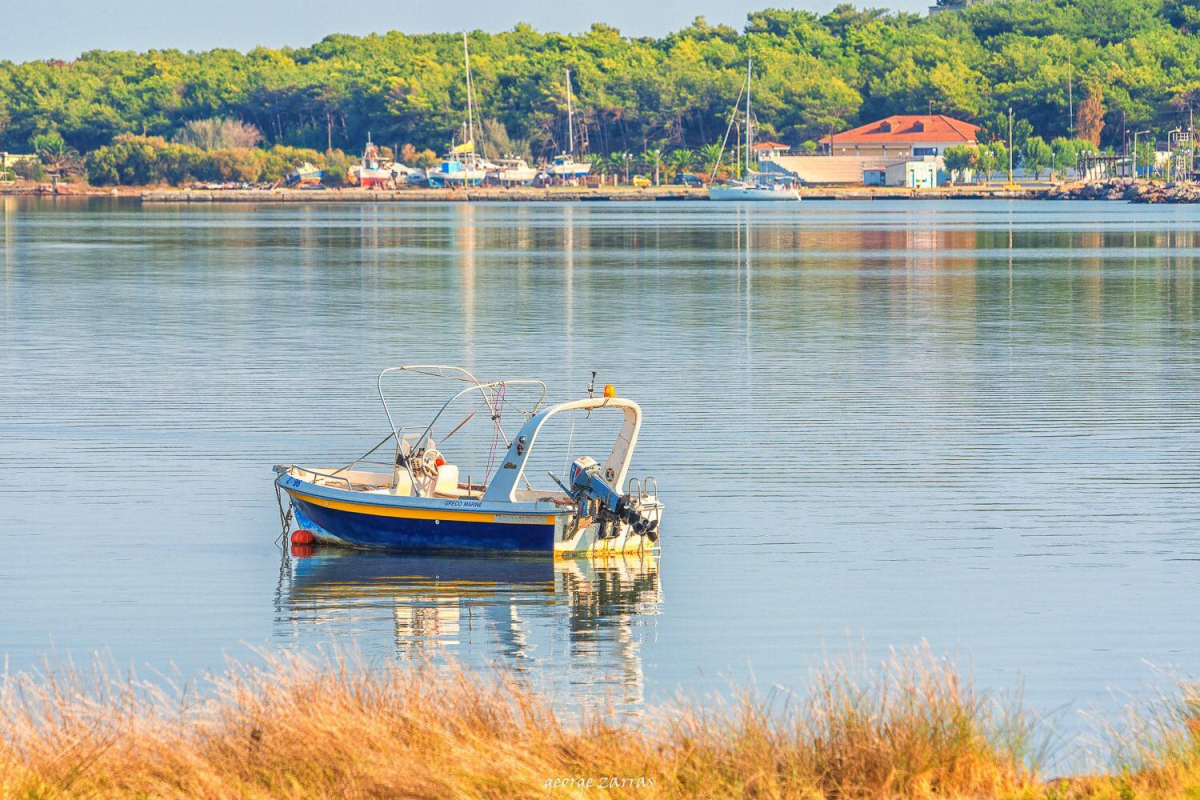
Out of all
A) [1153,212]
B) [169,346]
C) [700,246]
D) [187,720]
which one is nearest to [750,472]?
[187,720]

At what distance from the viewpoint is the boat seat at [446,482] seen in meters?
22.0

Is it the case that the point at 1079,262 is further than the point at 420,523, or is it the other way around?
the point at 1079,262

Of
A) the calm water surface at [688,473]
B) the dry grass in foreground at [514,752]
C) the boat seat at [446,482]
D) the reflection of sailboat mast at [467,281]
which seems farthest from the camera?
the reflection of sailboat mast at [467,281]

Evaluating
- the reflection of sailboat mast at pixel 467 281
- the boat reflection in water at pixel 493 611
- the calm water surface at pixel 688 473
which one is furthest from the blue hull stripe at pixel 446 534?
the reflection of sailboat mast at pixel 467 281

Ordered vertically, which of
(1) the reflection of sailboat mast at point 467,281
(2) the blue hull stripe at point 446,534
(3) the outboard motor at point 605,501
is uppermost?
(1) the reflection of sailboat mast at point 467,281

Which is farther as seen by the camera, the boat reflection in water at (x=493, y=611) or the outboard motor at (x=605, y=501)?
the outboard motor at (x=605, y=501)

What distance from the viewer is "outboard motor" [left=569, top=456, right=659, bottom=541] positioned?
2116 cm

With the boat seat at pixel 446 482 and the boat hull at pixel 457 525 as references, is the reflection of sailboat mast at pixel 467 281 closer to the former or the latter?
the boat seat at pixel 446 482

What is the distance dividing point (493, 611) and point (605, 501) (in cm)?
270

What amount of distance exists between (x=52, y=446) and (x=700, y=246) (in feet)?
247

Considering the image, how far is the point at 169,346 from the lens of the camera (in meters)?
47.4

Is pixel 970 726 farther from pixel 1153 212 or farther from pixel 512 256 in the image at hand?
pixel 1153 212

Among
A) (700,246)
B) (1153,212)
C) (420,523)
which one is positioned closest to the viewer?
(420,523)

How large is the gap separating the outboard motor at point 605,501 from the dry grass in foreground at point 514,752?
8970mm
